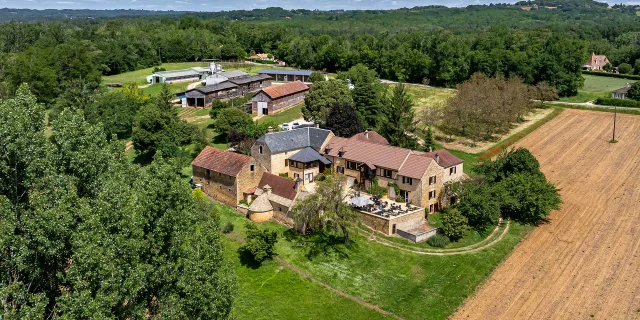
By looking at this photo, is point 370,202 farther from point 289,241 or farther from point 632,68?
point 632,68

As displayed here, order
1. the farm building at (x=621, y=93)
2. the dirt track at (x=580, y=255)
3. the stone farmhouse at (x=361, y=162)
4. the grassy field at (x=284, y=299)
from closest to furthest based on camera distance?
1. the grassy field at (x=284, y=299)
2. the dirt track at (x=580, y=255)
3. the stone farmhouse at (x=361, y=162)
4. the farm building at (x=621, y=93)

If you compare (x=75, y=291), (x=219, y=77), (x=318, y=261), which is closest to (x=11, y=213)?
(x=75, y=291)

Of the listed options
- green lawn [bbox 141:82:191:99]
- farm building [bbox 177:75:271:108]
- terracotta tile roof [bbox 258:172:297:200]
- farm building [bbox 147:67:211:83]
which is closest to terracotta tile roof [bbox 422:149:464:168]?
terracotta tile roof [bbox 258:172:297:200]

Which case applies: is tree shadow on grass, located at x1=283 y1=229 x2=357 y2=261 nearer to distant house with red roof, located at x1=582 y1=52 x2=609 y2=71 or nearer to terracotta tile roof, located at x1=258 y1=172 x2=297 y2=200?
terracotta tile roof, located at x1=258 y1=172 x2=297 y2=200

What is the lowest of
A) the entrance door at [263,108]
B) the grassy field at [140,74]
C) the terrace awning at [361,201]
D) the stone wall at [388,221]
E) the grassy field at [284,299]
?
the grassy field at [284,299]

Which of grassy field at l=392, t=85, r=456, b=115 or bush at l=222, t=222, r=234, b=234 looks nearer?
bush at l=222, t=222, r=234, b=234

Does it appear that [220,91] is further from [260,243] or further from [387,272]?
[387,272]

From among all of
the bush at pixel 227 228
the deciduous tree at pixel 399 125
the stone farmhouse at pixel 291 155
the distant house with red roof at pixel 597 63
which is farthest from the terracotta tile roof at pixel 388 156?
the distant house with red roof at pixel 597 63

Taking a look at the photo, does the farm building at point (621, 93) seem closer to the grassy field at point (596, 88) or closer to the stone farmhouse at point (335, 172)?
the grassy field at point (596, 88)
